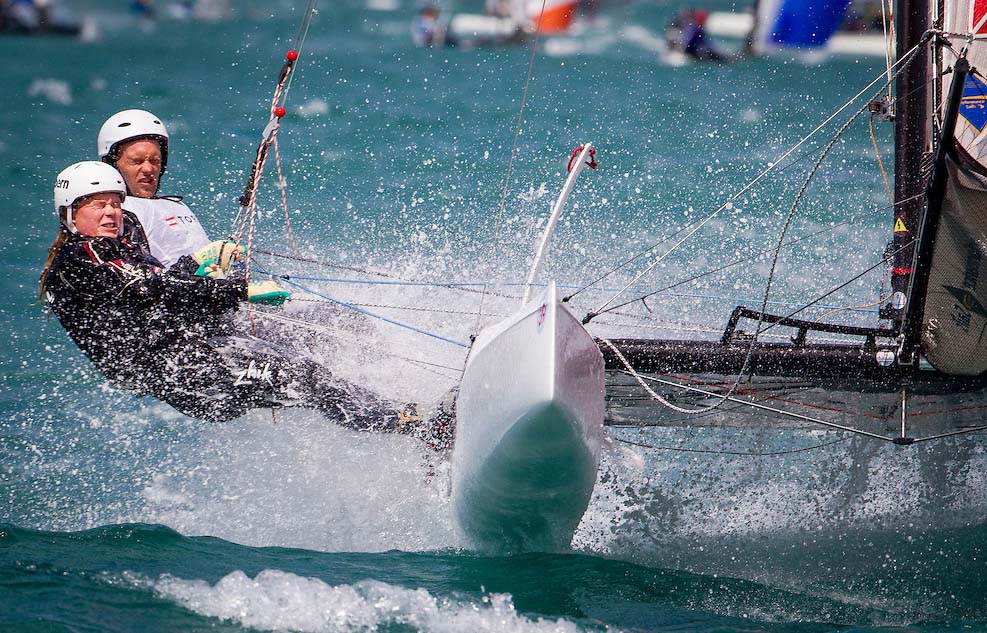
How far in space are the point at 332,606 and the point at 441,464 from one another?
863 millimetres

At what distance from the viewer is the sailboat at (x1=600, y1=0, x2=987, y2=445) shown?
13.5 ft

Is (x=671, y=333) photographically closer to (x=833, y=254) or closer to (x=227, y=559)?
(x=833, y=254)

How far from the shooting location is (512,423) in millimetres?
3654

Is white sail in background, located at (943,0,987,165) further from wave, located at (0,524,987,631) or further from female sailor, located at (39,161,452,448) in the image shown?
female sailor, located at (39,161,452,448)

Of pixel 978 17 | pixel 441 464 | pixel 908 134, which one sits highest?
pixel 978 17

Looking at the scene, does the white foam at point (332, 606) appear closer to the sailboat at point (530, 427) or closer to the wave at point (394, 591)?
the wave at point (394, 591)

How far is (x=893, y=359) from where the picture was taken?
4.27 m

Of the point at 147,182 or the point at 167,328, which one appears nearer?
the point at 167,328

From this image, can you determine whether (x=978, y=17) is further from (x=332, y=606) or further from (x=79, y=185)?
(x=79, y=185)

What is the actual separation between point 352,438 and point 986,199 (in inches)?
107

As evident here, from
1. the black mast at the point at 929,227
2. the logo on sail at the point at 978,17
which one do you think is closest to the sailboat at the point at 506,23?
the logo on sail at the point at 978,17

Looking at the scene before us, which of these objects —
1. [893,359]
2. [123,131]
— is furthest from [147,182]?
[893,359]

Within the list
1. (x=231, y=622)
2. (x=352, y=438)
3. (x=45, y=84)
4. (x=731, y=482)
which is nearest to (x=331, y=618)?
(x=231, y=622)

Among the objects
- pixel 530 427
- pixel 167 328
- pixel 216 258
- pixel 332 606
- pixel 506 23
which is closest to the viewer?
pixel 530 427
